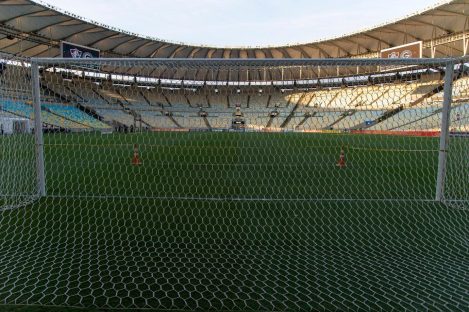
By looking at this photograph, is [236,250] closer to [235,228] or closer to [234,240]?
[234,240]

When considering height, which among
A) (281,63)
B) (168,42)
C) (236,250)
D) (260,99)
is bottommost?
(236,250)

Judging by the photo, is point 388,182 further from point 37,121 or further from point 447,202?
point 37,121

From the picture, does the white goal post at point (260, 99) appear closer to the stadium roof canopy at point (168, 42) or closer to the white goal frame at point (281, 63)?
the white goal frame at point (281, 63)

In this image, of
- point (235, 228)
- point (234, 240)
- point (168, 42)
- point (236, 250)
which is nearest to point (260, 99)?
point (168, 42)

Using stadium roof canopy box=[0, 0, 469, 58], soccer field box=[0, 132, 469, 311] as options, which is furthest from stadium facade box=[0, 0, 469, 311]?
stadium roof canopy box=[0, 0, 469, 58]

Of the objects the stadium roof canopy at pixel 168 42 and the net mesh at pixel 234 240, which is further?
the stadium roof canopy at pixel 168 42

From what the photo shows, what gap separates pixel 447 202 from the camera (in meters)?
5.18

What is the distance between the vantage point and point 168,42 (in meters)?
31.8

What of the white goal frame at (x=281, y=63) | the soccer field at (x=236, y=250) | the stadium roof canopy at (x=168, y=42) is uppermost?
the stadium roof canopy at (x=168, y=42)

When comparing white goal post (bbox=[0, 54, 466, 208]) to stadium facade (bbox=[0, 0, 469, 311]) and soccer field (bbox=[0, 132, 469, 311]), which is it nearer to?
stadium facade (bbox=[0, 0, 469, 311])

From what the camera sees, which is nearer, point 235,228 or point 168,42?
point 235,228

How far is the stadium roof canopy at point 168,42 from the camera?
2216 centimetres

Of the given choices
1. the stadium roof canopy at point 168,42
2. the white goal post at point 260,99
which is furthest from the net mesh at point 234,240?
the stadium roof canopy at point 168,42

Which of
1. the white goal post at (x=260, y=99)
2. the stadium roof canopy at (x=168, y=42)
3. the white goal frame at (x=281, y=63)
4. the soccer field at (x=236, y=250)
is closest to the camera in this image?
the soccer field at (x=236, y=250)
